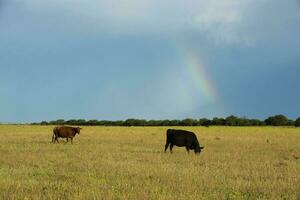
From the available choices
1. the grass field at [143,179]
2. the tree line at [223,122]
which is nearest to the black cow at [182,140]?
the grass field at [143,179]

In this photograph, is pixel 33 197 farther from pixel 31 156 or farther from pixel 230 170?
pixel 31 156

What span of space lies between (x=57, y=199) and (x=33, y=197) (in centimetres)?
53

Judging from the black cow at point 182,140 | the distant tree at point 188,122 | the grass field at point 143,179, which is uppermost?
the distant tree at point 188,122

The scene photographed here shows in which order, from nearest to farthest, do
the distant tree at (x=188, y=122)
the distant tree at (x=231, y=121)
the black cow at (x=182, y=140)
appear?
the black cow at (x=182, y=140) → the distant tree at (x=231, y=121) → the distant tree at (x=188, y=122)

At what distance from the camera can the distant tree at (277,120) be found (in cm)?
11850

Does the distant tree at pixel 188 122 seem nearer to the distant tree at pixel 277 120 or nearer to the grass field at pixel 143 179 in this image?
the distant tree at pixel 277 120

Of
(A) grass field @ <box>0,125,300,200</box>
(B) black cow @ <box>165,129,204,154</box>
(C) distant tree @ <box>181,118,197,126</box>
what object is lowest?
(A) grass field @ <box>0,125,300,200</box>

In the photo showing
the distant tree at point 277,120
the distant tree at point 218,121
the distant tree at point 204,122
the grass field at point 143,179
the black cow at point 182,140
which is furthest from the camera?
the distant tree at point 204,122

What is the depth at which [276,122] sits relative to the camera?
119m

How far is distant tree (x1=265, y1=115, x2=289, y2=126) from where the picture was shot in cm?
11850

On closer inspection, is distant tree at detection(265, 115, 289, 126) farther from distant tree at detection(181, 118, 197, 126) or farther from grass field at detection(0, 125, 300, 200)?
grass field at detection(0, 125, 300, 200)

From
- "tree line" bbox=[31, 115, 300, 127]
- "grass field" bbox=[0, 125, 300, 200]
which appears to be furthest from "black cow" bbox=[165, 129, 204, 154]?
"tree line" bbox=[31, 115, 300, 127]

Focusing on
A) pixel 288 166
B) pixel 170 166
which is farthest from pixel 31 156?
pixel 288 166

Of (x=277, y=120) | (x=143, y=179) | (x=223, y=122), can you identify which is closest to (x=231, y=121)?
(x=223, y=122)
